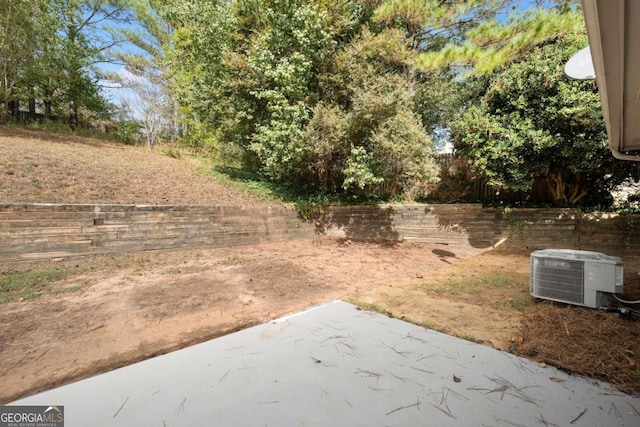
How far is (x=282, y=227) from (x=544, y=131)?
5863 mm

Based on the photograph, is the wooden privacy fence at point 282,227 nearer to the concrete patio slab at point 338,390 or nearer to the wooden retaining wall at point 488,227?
the wooden retaining wall at point 488,227

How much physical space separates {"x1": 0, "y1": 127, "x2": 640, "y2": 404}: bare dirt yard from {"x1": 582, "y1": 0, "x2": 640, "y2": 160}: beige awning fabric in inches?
68.8

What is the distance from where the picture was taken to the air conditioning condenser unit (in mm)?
2426

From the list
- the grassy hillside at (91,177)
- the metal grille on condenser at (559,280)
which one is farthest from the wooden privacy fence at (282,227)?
the metal grille on condenser at (559,280)

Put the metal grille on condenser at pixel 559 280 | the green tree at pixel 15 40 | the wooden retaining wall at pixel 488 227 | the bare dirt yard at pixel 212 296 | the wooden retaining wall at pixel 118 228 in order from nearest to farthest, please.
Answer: the bare dirt yard at pixel 212 296, the metal grille on condenser at pixel 559 280, the wooden retaining wall at pixel 118 228, the wooden retaining wall at pixel 488 227, the green tree at pixel 15 40

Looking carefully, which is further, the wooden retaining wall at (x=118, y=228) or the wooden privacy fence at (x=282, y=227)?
the wooden privacy fence at (x=282, y=227)

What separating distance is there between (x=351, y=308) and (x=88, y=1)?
53.3 feet

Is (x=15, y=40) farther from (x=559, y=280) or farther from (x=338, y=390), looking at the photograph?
(x=559, y=280)

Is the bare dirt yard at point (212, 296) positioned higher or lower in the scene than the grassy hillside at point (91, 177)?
lower

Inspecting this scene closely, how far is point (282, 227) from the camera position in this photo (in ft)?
22.4

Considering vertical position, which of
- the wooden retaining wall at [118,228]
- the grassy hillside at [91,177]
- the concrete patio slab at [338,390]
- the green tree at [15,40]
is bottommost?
the concrete patio slab at [338,390]

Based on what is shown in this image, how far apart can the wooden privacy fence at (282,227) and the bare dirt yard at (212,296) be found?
0.95 ft

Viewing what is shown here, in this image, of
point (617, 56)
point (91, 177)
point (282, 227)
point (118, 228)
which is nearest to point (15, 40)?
point (91, 177)

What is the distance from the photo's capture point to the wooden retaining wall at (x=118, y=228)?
144 inches
